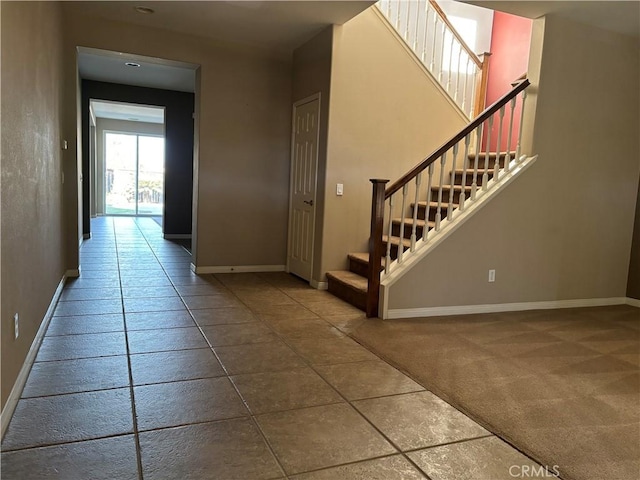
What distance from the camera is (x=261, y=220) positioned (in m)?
5.68

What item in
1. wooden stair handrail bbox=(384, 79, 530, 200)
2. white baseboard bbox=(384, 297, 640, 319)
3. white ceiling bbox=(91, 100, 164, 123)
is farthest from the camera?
white ceiling bbox=(91, 100, 164, 123)

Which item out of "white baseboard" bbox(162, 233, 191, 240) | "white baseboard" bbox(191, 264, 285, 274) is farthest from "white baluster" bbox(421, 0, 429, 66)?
"white baseboard" bbox(162, 233, 191, 240)

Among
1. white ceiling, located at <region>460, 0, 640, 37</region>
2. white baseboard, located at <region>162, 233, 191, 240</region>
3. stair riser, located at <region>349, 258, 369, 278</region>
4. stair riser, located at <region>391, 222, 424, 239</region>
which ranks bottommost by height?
white baseboard, located at <region>162, 233, 191, 240</region>

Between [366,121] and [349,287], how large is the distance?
1.82m

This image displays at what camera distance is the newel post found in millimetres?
3816

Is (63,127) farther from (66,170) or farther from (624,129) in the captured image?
(624,129)

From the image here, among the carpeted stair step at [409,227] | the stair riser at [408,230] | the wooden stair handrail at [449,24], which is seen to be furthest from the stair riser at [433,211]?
the wooden stair handrail at [449,24]

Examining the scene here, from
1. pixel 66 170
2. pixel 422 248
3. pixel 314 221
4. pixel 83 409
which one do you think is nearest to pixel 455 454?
pixel 83 409

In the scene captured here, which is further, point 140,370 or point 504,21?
point 504,21

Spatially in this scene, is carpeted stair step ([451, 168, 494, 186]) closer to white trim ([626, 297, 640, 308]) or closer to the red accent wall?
the red accent wall

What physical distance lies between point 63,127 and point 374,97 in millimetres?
3246

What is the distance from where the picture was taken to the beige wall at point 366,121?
188 inches

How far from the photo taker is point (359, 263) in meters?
4.72

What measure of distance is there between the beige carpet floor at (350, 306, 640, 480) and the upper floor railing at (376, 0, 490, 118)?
2.80 m
